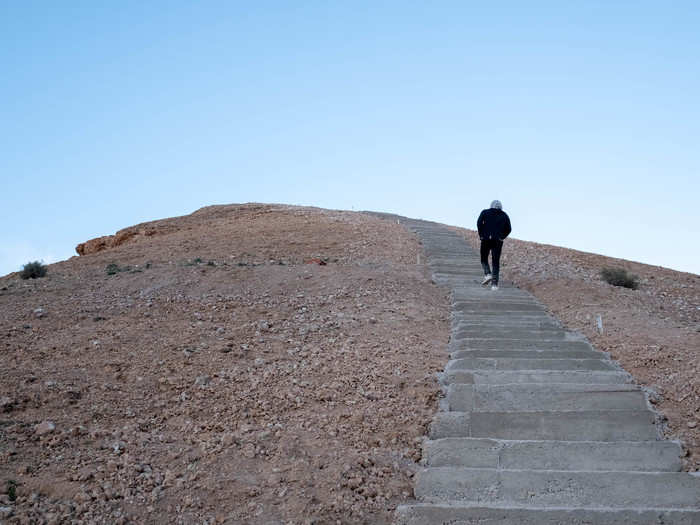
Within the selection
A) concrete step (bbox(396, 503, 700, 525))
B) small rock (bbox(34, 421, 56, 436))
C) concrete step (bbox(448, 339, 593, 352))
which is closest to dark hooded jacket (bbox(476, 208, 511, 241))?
concrete step (bbox(448, 339, 593, 352))

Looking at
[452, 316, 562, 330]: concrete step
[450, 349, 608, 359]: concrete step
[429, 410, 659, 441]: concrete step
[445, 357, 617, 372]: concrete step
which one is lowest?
[429, 410, 659, 441]: concrete step

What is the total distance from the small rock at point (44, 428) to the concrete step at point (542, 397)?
11.3 ft

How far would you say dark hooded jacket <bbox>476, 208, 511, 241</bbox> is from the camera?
34.8 ft

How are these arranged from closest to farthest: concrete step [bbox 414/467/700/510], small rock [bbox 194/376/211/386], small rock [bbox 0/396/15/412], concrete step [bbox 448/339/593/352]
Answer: concrete step [bbox 414/467/700/510] < small rock [bbox 0/396/15/412] < small rock [bbox 194/376/211/386] < concrete step [bbox 448/339/593/352]

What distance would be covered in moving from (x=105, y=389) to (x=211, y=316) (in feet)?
8.37

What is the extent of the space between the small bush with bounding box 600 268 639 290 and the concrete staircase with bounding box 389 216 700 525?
402 cm

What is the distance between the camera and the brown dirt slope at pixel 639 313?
6.12 meters

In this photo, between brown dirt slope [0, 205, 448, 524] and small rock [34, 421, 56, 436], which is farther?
small rock [34, 421, 56, 436]

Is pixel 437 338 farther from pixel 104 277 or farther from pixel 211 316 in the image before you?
pixel 104 277

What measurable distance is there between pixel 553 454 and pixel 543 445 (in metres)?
0.12

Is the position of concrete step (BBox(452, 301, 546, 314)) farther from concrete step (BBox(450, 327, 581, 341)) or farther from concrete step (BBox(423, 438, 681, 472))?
concrete step (BBox(423, 438, 681, 472))

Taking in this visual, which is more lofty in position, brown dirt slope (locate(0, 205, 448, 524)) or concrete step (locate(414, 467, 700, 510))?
brown dirt slope (locate(0, 205, 448, 524))

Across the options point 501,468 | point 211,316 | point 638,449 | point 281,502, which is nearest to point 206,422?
point 281,502

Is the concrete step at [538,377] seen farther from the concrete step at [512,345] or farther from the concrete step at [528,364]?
the concrete step at [512,345]
